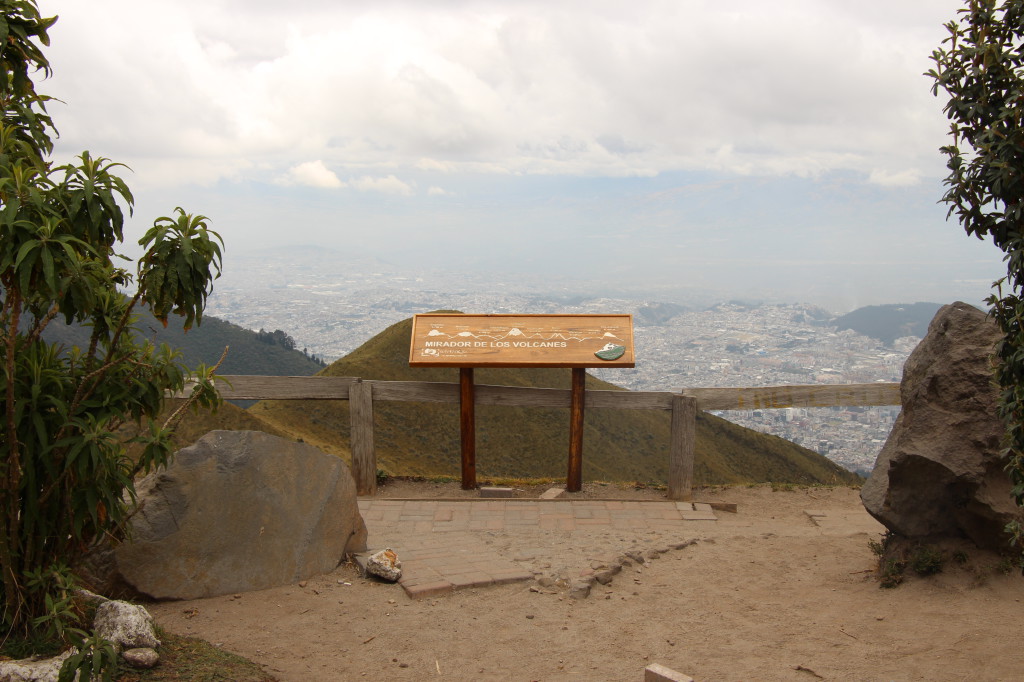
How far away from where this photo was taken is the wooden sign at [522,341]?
9.31m

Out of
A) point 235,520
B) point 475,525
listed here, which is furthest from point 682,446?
point 235,520

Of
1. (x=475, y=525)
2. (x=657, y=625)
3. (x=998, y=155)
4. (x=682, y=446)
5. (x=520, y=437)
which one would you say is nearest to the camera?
(x=998, y=155)

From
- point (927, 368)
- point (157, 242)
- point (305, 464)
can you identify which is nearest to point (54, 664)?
point (157, 242)

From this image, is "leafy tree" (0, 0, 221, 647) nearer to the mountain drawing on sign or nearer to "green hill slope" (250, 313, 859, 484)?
the mountain drawing on sign

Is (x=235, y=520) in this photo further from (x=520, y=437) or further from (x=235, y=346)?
(x=235, y=346)

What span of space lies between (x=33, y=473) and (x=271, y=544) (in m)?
2.21

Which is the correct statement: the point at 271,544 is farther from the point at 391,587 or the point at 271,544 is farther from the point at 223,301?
the point at 223,301

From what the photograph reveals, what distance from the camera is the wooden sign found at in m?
9.31

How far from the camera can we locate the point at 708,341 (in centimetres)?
8919

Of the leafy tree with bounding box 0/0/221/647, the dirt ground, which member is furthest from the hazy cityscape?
the leafy tree with bounding box 0/0/221/647

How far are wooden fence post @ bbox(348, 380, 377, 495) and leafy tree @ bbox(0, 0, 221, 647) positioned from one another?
15.2ft

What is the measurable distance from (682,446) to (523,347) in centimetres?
213

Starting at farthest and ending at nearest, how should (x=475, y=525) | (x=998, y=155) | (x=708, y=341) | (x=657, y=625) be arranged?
(x=708, y=341) < (x=475, y=525) < (x=657, y=625) < (x=998, y=155)

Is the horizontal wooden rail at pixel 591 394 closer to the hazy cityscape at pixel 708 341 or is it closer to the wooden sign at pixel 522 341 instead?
the wooden sign at pixel 522 341
